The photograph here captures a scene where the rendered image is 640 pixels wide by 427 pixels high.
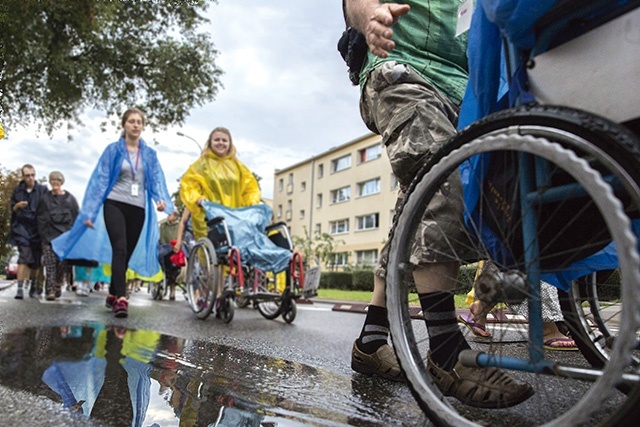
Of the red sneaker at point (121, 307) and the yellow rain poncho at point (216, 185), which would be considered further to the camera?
the yellow rain poncho at point (216, 185)

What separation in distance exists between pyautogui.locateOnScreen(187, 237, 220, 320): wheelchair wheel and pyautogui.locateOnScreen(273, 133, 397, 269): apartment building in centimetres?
2743

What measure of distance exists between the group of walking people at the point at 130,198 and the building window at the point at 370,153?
31.5m

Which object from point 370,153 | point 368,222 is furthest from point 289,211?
point 370,153

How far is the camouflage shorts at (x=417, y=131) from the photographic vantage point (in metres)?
1.60

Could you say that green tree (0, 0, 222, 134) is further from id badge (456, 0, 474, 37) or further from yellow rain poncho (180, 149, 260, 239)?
yellow rain poncho (180, 149, 260, 239)

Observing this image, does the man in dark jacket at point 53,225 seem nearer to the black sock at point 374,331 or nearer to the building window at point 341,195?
the black sock at point 374,331

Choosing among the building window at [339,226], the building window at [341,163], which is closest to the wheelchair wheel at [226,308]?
the building window at [341,163]

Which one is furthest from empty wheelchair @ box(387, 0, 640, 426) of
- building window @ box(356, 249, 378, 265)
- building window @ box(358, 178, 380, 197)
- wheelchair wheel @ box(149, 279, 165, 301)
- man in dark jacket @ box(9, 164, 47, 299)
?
building window @ box(358, 178, 380, 197)

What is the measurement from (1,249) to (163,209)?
3.99 m

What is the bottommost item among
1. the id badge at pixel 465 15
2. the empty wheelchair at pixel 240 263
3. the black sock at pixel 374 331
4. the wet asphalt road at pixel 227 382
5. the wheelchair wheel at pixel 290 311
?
the wet asphalt road at pixel 227 382

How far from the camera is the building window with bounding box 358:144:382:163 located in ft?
124

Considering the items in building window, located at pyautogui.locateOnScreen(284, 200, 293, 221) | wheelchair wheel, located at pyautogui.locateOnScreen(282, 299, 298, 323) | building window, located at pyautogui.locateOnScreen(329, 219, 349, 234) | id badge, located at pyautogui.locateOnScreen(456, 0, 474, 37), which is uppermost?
building window, located at pyautogui.locateOnScreen(284, 200, 293, 221)

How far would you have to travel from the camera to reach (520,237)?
142 centimetres

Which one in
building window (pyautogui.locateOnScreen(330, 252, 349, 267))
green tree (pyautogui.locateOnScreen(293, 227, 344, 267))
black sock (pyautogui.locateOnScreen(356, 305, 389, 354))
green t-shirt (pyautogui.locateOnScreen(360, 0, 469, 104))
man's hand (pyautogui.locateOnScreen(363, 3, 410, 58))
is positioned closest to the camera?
man's hand (pyautogui.locateOnScreen(363, 3, 410, 58))
